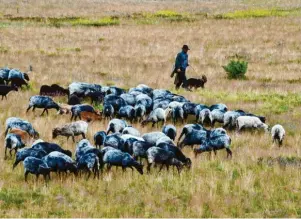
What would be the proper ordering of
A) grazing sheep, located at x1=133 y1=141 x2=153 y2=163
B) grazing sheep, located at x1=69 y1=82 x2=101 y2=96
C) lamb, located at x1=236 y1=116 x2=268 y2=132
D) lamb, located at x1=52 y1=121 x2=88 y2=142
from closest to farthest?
grazing sheep, located at x1=133 y1=141 x2=153 y2=163
lamb, located at x1=52 y1=121 x2=88 y2=142
lamb, located at x1=236 y1=116 x2=268 y2=132
grazing sheep, located at x1=69 y1=82 x2=101 y2=96

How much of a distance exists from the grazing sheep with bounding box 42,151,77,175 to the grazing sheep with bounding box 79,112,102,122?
5939 mm

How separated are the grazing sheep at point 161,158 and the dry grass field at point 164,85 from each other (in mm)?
303

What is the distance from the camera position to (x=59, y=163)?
1191 centimetres

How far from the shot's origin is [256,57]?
37.4 meters

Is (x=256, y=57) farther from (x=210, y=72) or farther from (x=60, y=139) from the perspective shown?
(x=60, y=139)

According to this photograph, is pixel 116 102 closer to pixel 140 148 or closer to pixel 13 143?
pixel 13 143

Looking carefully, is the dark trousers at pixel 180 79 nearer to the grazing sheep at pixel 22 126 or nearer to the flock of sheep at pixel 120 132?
the flock of sheep at pixel 120 132

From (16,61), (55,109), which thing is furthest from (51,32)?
(55,109)

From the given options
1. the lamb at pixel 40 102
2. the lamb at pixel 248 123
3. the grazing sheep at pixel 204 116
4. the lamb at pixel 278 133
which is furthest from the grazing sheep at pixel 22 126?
the lamb at pixel 278 133

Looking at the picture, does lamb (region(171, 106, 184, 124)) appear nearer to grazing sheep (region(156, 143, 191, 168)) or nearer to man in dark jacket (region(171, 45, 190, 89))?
grazing sheep (region(156, 143, 191, 168))

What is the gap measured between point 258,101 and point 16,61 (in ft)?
54.3

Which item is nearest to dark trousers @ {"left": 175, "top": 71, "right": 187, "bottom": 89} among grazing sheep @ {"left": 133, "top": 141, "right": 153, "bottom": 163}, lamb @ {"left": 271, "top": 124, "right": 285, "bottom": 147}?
lamb @ {"left": 271, "top": 124, "right": 285, "bottom": 147}

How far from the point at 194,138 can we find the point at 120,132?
2.34 metres

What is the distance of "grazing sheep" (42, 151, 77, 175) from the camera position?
1186 centimetres
